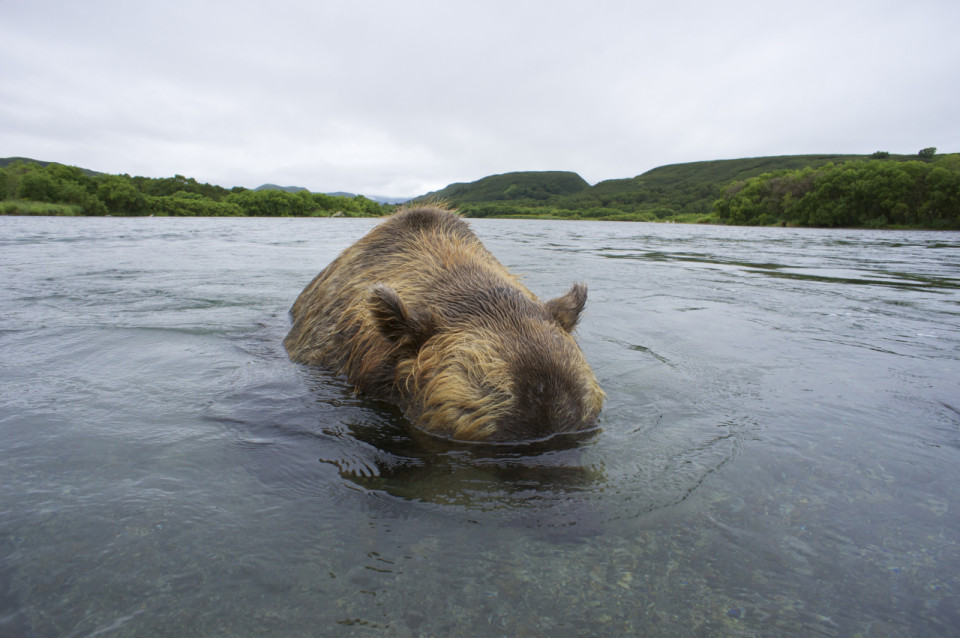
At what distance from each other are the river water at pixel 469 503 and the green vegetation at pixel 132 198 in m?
42.9

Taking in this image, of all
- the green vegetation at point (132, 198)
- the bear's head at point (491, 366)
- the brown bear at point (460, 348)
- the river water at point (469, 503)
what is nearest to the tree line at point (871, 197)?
A: the green vegetation at point (132, 198)

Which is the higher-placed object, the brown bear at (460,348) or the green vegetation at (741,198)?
the green vegetation at (741,198)

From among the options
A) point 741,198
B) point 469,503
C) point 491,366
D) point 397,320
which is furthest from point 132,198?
point 741,198

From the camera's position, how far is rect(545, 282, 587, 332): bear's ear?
397 cm

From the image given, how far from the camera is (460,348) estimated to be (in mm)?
3508

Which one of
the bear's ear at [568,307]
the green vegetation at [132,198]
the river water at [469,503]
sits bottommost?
the river water at [469,503]

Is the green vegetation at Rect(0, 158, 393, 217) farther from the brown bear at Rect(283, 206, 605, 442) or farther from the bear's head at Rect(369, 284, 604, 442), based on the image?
the bear's head at Rect(369, 284, 604, 442)

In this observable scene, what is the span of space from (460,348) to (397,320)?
551 mm

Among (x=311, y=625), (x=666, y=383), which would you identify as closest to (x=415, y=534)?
(x=311, y=625)

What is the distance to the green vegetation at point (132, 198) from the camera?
62344mm

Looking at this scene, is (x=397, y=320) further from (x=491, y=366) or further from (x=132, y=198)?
(x=132, y=198)

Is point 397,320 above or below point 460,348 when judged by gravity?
above

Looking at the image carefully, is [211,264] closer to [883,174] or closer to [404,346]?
[404,346]

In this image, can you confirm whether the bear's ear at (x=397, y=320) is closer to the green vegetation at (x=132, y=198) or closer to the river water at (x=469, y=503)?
the river water at (x=469, y=503)
